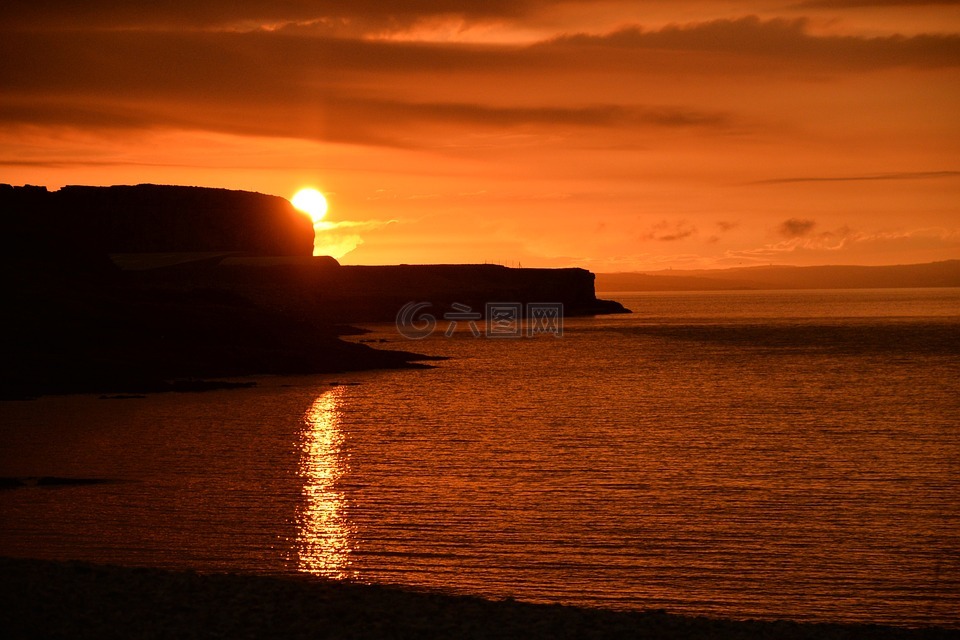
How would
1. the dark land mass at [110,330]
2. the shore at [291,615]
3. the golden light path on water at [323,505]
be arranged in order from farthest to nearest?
the dark land mass at [110,330]
the golden light path on water at [323,505]
the shore at [291,615]

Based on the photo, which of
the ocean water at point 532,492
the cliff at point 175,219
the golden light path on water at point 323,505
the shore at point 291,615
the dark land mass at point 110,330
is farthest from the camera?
the cliff at point 175,219

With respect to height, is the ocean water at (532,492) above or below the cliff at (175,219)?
below

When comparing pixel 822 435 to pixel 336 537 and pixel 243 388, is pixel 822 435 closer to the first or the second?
pixel 336 537

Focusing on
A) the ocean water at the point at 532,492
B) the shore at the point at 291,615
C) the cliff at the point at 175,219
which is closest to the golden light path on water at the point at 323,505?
the ocean water at the point at 532,492

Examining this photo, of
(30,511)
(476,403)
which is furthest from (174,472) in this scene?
(476,403)

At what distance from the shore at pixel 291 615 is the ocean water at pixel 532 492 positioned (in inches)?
100

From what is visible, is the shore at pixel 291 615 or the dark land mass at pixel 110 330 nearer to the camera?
the shore at pixel 291 615

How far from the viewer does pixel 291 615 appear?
1407 cm

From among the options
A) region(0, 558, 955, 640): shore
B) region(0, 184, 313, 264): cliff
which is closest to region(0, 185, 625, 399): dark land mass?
region(0, 558, 955, 640): shore

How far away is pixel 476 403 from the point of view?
53.3 meters

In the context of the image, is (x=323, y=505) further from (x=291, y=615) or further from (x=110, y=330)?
(x=110, y=330)

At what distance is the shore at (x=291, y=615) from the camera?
1323 cm

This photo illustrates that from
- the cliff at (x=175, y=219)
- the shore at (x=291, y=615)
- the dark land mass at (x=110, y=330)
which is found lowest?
the shore at (x=291, y=615)

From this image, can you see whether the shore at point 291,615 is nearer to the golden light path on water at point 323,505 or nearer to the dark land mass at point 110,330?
the golden light path on water at point 323,505
